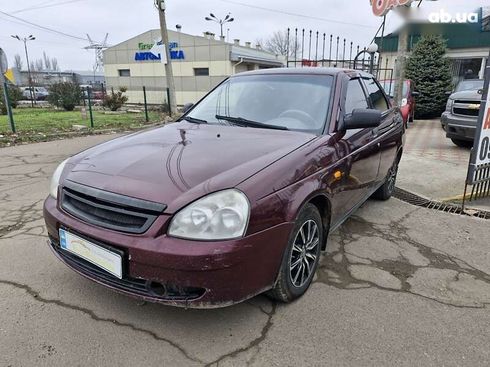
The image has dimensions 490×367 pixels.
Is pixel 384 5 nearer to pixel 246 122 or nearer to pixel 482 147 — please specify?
pixel 482 147

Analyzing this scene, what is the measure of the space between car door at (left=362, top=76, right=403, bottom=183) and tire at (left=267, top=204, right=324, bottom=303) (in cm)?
156

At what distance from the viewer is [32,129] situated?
10.9 m

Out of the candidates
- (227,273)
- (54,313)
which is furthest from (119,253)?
(54,313)

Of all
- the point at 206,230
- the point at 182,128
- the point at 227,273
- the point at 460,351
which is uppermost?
the point at 182,128

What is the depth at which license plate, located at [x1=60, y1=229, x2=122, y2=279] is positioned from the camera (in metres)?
2.14

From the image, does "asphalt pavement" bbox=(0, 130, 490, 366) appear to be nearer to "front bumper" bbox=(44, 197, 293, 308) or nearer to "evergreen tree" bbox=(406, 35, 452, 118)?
"front bumper" bbox=(44, 197, 293, 308)

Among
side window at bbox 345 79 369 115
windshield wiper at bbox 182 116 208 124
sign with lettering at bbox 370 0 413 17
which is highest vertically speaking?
sign with lettering at bbox 370 0 413 17

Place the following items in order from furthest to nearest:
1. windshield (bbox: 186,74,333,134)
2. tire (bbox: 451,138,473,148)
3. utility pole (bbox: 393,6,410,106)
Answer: tire (bbox: 451,138,473,148), utility pole (bbox: 393,6,410,106), windshield (bbox: 186,74,333,134)

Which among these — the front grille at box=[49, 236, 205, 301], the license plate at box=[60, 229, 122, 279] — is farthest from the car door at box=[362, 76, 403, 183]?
the license plate at box=[60, 229, 122, 279]

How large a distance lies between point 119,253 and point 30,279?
4.36 feet

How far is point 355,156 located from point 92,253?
225 cm

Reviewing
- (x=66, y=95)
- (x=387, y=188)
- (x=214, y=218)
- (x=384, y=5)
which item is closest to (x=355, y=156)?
(x=214, y=218)

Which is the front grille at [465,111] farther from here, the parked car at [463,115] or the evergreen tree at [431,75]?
the evergreen tree at [431,75]

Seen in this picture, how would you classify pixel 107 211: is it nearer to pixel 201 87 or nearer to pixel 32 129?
pixel 32 129
